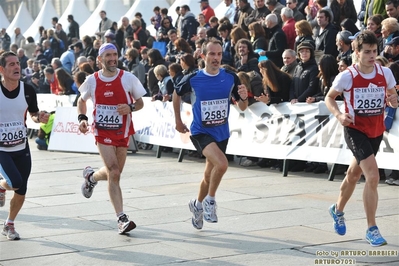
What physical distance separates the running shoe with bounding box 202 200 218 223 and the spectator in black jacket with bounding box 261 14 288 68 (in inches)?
267

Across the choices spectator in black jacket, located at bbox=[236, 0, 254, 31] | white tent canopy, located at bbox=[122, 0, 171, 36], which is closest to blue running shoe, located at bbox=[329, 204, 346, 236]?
spectator in black jacket, located at bbox=[236, 0, 254, 31]

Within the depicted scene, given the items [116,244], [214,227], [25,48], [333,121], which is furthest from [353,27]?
[25,48]

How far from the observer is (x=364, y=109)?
26.4ft

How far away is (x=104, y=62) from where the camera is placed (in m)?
8.98

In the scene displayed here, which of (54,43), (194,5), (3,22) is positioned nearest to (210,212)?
(194,5)

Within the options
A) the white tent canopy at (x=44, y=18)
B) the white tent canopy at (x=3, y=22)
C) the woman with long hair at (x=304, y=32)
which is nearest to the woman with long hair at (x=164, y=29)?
the woman with long hair at (x=304, y=32)

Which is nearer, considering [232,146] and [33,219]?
[33,219]

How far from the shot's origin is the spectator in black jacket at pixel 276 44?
603 inches

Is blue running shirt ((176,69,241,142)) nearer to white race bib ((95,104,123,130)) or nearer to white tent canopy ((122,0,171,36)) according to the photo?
white race bib ((95,104,123,130))

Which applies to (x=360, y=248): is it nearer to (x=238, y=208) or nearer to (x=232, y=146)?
(x=238, y=208)

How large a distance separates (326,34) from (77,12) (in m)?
19.0

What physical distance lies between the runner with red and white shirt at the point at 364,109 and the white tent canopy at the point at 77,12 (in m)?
24.7

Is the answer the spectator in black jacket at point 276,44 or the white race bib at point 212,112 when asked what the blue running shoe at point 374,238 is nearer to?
the white race bib at point 212,112

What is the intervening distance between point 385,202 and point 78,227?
3.75 m
